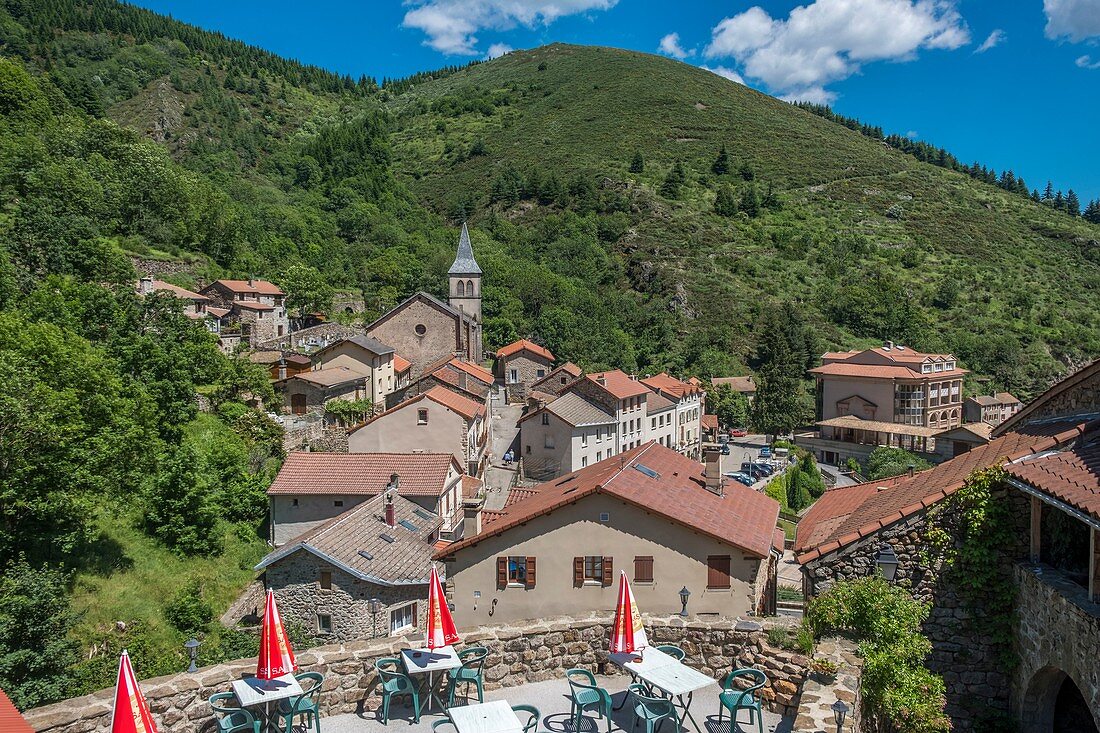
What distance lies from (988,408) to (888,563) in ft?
262

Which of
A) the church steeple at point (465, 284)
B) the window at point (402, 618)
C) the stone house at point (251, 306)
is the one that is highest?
the church steeple at point (465, 284)

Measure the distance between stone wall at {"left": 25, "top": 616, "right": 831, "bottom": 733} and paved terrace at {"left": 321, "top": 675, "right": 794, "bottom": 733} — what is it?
0.76 ft

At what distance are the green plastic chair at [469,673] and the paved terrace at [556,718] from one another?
0.25 meters

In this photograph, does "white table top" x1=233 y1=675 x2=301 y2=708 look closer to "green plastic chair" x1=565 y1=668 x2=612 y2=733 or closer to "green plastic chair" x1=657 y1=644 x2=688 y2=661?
"green plastic chair" x1=565 y1=668 x2=612 y2=733

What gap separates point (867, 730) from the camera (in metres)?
9.21

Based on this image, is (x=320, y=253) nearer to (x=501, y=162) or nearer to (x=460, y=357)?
(x=460, y=357)

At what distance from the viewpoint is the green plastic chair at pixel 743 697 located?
344 inches

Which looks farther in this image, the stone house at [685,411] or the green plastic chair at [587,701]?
the stone house at [685,411]

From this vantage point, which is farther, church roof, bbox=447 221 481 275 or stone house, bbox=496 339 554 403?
church roof, bbox=447 221 481 275

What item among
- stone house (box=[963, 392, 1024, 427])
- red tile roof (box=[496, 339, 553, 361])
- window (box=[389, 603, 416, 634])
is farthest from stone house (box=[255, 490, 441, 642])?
stone house (box=[963, 392, 1024, 427])

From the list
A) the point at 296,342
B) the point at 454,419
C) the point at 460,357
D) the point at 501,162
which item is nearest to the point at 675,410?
the point at 460,357

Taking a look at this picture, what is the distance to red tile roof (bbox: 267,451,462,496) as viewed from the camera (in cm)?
3203

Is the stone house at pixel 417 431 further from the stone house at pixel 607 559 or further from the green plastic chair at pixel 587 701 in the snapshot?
the green plastic chair at pixel 587 701

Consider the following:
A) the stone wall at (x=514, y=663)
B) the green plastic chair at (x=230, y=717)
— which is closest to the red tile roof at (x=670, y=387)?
the stone wall at (x=514, y=663)
